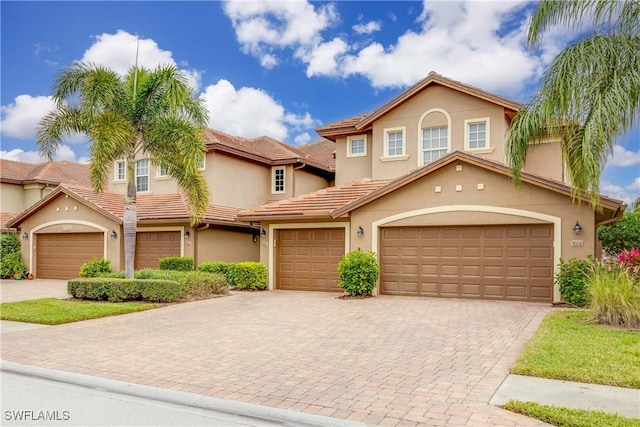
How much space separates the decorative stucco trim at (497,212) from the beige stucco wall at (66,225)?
1231 centimetres

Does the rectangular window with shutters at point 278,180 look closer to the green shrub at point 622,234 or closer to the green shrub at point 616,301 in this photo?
the green shrub at point 622,234

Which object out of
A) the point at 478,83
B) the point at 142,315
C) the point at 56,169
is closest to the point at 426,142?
the point at 478,83

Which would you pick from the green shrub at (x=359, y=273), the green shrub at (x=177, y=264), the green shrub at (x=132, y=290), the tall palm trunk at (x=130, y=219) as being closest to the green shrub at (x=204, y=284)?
the green shrub at (x=132, y=290)

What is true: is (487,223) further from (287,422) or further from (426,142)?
(287,422)

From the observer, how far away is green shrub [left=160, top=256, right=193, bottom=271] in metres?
20.5

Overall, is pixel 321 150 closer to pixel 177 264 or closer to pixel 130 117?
pixel 177 264

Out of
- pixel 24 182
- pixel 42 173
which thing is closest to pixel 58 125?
pixel 24 182

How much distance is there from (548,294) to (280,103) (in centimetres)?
2103

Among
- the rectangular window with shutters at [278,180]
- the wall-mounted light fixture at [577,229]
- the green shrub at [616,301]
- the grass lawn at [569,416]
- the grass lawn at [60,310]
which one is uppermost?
the rectangular window with shutters at [278,180]


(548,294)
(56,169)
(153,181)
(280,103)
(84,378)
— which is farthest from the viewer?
(56,169)

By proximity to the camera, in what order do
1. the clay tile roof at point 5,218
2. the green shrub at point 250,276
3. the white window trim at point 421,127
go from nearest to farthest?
the green shrub at point 250,276 → the white window trim at point 421,127 → the clay tile roof at point 5,218

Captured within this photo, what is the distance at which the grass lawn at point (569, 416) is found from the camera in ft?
16.4

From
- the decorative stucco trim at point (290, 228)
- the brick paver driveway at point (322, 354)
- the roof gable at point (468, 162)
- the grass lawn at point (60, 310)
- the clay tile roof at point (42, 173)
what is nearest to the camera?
the brick paver driveway at point (322, 354)

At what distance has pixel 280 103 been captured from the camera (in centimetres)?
3105
